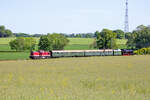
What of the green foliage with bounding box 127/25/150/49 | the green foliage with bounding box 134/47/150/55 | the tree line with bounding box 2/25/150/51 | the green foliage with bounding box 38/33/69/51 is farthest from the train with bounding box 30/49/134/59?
the green foliage with bounding box 38/33/69/51

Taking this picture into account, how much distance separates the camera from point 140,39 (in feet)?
414

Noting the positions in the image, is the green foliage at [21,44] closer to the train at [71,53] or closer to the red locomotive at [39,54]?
the train at [71,53]

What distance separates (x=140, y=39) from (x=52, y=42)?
33.7 m

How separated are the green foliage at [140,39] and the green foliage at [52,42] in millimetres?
26949

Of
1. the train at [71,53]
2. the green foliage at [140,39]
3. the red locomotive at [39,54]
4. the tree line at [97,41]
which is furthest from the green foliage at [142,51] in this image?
the red locomotive at [39,54]

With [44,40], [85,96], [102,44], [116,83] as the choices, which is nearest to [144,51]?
[102,44]

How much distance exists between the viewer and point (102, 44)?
122812mm

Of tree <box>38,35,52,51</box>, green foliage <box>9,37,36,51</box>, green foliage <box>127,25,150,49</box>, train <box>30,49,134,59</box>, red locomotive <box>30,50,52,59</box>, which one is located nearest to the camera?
red locomotive <box>30,50,52,59</box>

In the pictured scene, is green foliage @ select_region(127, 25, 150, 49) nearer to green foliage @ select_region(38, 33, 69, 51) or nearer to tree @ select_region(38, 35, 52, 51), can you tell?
green foliage @ select_region(38, 33, 69, 51)

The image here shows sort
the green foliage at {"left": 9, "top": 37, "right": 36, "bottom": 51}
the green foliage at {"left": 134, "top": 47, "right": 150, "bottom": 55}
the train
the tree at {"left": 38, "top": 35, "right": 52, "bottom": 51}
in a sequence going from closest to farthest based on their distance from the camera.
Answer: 1. the train
2. the green foliage at {"left": 134, "top": 47, "right": 150, "bottom": 55}
3. the tree at {"left": 38, "top": 35, "right": 52, "bottom": 51}
4. the green foliage at {"left": 9, "top": 37, "right": 36, "bottom": 51}

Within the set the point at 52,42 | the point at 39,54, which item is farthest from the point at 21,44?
the point at 39,54

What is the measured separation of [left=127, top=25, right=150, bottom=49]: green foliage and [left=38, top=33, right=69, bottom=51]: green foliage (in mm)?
26949

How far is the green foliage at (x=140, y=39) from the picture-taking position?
125m

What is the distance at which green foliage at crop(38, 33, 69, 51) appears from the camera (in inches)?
4779
